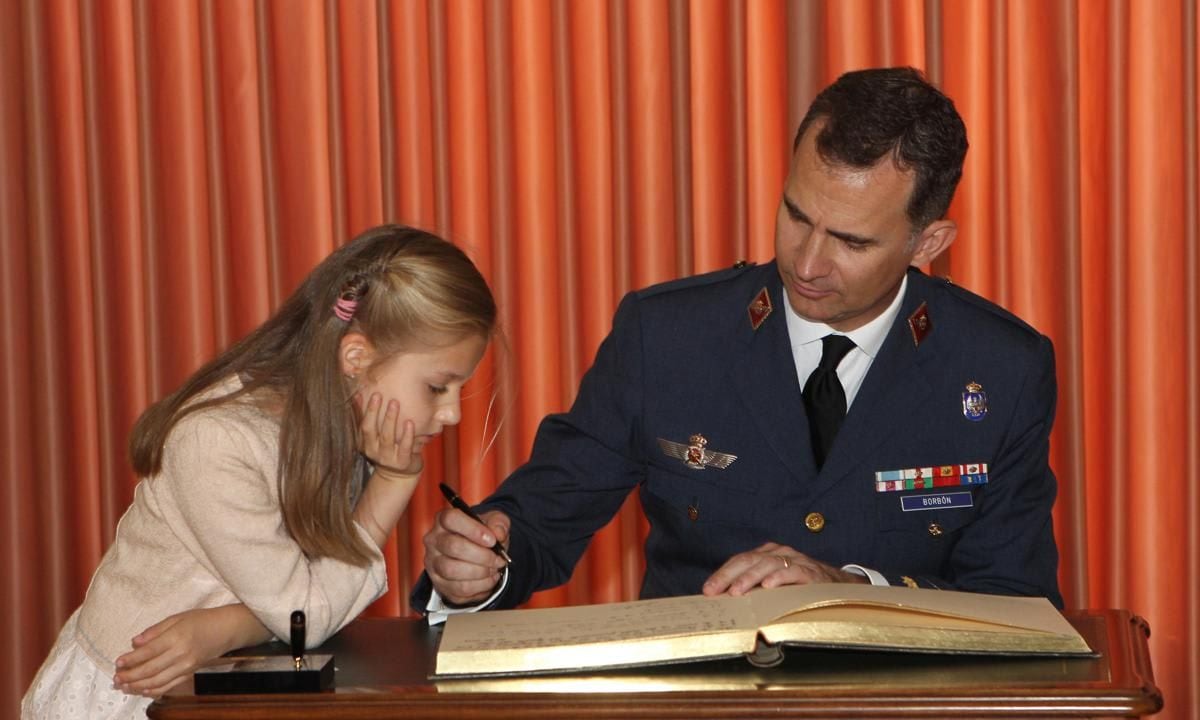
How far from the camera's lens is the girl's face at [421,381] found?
1.98 metres

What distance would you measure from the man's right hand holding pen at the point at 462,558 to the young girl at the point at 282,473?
3.1 inches

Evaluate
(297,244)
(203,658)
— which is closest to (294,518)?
(203,658)

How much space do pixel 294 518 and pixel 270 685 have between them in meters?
0.41

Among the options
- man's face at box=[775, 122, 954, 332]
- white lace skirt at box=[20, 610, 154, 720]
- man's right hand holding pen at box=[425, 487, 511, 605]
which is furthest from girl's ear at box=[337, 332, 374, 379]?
man's face at box=[775, 122, 954, 332]

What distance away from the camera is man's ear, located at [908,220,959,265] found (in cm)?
222

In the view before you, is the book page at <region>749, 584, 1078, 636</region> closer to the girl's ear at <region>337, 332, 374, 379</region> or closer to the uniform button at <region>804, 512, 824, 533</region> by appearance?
the uniform button at <region>804, 512, 824, 533</region>

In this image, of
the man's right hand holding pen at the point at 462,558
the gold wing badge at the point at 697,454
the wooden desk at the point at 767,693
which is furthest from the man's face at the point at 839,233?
the wooden desk at the point at 767,693

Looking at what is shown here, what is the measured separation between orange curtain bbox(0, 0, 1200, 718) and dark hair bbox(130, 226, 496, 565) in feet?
3.60

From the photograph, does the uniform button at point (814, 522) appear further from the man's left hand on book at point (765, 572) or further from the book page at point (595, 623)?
the book page at point (595, 623)

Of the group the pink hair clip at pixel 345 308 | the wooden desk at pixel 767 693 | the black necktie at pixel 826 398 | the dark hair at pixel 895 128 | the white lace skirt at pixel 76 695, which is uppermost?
the dark hair at pixel 895 128

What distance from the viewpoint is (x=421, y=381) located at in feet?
6.52

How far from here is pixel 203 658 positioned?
1771mm

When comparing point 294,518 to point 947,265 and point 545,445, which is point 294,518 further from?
point 947,265

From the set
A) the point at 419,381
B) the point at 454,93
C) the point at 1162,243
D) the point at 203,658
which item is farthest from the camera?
the point at 454,93
